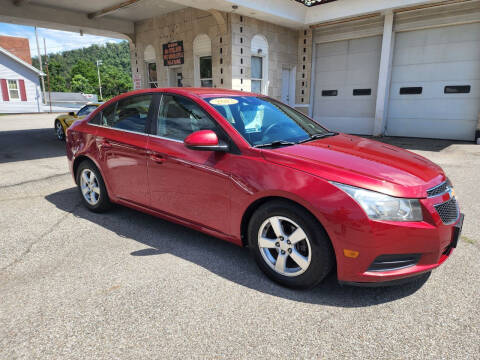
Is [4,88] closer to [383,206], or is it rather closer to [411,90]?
[411,90]

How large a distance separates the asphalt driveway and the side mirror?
1.10 meters

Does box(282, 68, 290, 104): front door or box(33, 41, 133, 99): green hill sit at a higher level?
box(33, 41, 133, 99): green hill

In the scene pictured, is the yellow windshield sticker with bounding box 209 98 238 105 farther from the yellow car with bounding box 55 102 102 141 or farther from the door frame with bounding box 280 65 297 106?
the door frame with bounding box 280 65 297 106

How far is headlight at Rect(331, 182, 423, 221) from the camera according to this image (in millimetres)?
2318

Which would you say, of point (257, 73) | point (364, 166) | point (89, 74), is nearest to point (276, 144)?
point (364, 166)

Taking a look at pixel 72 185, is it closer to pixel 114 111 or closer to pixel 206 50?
pixel 114 111

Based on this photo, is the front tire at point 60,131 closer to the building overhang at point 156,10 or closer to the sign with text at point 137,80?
the building overhang at point 156,10

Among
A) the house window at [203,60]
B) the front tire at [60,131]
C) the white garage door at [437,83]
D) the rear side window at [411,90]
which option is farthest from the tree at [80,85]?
the rear side window at [411,90]

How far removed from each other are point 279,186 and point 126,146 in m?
2.04

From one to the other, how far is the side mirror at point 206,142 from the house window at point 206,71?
35.7 ft

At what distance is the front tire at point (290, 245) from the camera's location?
251 cm

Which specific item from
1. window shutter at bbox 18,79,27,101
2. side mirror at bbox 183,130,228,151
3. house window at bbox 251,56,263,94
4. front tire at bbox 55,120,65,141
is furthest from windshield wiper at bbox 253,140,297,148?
window shutter at bbox 18,79,27,101

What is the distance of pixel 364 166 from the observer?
2.62 metres

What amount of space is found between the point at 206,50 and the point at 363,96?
6539 mm
